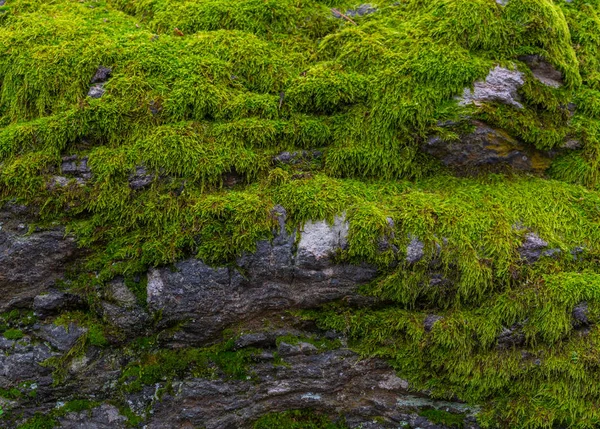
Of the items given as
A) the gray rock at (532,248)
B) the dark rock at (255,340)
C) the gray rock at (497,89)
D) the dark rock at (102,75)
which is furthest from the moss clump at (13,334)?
the gray rock at (497,89)

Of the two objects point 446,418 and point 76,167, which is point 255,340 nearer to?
point 446,418

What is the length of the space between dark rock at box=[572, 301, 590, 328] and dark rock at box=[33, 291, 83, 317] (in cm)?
422

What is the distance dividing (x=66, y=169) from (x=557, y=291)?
4.40 m

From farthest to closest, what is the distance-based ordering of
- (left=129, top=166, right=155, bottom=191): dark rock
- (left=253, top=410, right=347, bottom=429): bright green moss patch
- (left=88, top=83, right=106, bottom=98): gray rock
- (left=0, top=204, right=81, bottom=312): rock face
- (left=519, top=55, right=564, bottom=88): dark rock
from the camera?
1. (left=519, top=55, right=564, bottom=88): dark rock
2. (left=88, top=83, right=106, bottom=98): gray rock
3. (left=129, top=166, right=155, bottom=191): dark rock
4. (left=0, top=204, right=81, bottom=312): rock face
5. (left=253, top=410, right=347, bottom=429): bright green moss patch

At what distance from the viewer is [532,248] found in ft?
14.9

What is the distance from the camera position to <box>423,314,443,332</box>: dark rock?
4.36m

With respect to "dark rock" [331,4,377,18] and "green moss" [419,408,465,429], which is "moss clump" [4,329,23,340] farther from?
"dark rock" [331,4,377,18]

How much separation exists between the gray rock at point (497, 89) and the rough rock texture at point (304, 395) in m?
2.67

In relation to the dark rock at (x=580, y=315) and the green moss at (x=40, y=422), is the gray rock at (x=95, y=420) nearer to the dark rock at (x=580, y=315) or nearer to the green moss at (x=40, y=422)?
the green moss at (x=40, y=422)

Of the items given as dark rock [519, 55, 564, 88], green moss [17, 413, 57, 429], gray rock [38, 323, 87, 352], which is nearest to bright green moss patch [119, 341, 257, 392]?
gray rock [38, 323, 87, 352]

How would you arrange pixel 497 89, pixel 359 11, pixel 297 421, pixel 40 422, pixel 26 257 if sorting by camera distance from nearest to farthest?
pixel 40 422, pixel 297 421, pixel 26 257, pixel 497 89, pixel 359 11

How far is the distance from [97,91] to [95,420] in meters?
2.97

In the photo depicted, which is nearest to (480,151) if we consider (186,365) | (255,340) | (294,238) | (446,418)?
(294,238)

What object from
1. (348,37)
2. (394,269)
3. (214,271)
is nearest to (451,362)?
(394,269)
